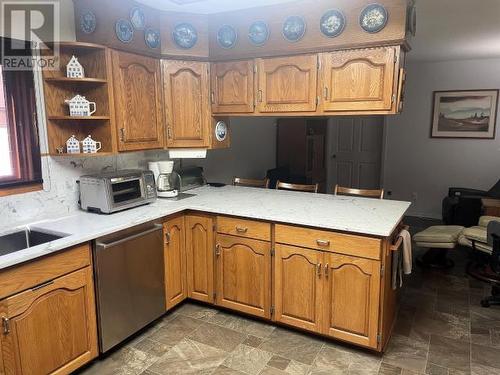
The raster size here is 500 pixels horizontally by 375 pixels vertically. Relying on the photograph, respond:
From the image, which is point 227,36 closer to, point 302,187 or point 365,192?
point 302,187

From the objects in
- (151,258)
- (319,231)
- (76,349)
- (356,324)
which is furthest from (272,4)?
(76,349)

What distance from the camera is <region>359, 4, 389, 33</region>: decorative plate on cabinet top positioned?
2377 millimetres

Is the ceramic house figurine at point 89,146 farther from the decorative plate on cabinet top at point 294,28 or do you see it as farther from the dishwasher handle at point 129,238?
the decorative plate on cabinet top at point 294,28

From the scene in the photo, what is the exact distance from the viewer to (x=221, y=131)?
3.25 metres

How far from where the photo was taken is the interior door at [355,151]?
6.37 metres

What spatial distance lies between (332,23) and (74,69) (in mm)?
1737

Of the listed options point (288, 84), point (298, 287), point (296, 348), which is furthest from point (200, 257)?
point (288, 84)

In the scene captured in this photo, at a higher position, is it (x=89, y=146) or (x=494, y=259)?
(x=89, y=146)

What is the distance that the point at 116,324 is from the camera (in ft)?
7.55

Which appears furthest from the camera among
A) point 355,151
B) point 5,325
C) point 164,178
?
point 355,151

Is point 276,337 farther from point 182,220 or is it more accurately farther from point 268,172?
point 268,172

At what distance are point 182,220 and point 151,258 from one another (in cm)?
40

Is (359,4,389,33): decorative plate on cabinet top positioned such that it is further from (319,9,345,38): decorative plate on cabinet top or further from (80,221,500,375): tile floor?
(80,221,500,375): tile floor

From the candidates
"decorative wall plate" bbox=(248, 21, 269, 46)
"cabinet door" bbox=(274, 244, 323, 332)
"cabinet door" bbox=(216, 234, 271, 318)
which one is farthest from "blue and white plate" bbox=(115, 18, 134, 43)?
"cabinet door" bbox=(274, 244, 323, 332)
